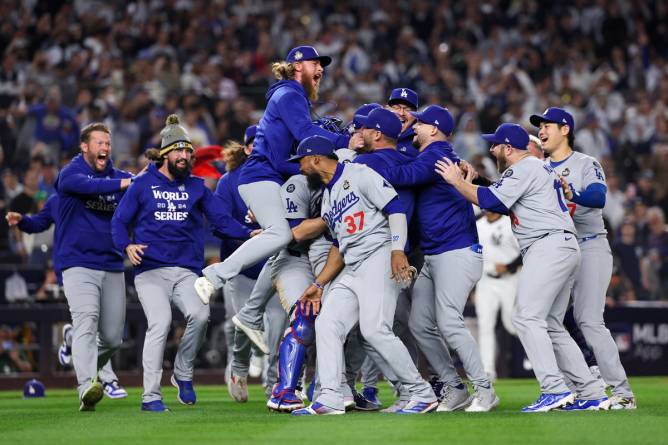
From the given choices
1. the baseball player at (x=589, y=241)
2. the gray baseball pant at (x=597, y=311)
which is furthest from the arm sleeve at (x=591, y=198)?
the gray baseball pant at (x=597, y=311)

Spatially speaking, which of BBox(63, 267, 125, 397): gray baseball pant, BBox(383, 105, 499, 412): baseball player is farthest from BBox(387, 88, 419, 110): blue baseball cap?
BBox(63, 267, 125, 397): gray baseball pant

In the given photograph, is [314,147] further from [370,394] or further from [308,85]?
[370,394]

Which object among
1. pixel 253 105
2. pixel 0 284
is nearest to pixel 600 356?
pixel 0 284

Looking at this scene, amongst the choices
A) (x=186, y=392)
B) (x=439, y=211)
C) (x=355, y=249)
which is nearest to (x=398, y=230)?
(x=355, y=249)

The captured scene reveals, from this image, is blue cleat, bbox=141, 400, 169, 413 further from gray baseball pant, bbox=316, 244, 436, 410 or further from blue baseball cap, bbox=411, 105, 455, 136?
blue baseball cap, bbox=411, 105, 455, 136

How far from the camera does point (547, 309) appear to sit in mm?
9414

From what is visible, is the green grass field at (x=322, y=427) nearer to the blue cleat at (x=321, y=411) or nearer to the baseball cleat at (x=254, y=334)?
the blue cleat at (x=321, y=411)

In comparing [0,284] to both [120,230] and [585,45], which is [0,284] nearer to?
[120,230]

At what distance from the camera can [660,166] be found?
21281mm

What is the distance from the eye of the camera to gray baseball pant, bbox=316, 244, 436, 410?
9.20 meters

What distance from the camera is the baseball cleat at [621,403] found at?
9.87 meters

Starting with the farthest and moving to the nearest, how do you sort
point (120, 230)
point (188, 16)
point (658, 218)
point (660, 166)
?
point (188, 16)
point (660, 166)
point (658, 218)
point (120, 230)

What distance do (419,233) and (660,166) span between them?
12.4 meters

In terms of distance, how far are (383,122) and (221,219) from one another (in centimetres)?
208
